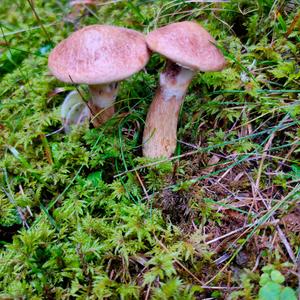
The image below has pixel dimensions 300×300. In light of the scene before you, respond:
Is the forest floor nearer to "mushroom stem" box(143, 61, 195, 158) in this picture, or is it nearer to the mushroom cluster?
"mushroom stem" box(143, 61, 195, 158)

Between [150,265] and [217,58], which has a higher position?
[217,58]

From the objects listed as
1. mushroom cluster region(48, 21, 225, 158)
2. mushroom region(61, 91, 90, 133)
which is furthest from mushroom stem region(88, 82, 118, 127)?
mushroom region(61, 91, 90, 133)

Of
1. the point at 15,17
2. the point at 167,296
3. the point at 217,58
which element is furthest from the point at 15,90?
the point at 167,296

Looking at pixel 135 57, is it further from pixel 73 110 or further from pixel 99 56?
pixel 73 110

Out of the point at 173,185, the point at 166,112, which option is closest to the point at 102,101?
the point at 166,112

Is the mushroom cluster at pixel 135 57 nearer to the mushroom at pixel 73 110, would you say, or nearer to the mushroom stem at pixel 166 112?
the mushroom stem at pixel 166 112

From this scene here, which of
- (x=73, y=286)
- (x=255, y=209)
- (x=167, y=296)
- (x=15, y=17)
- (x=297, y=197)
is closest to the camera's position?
(x=167, y=296)

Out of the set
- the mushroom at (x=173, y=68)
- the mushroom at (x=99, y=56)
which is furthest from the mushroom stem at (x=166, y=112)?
the mushroom at (x=99, y=56)

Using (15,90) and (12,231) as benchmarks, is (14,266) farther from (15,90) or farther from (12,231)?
(15,90)
